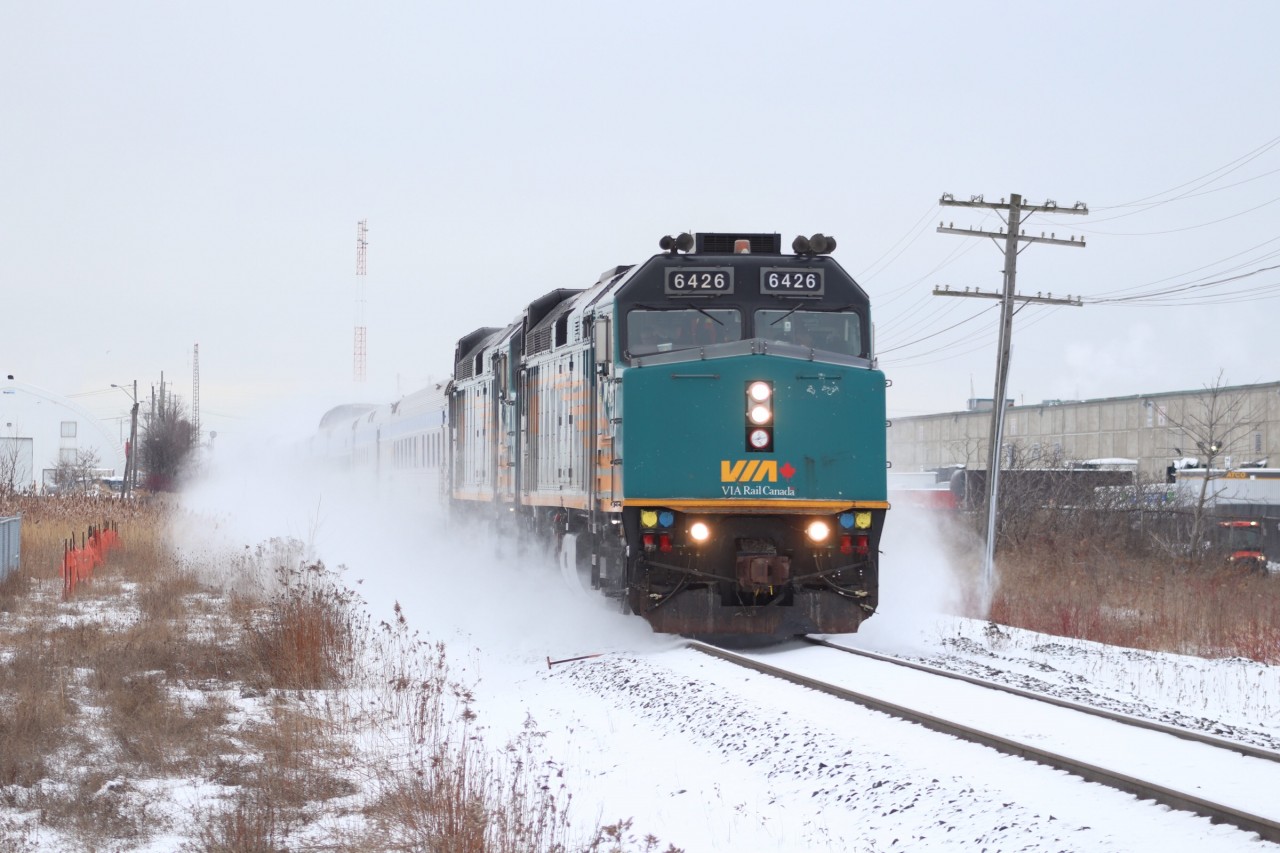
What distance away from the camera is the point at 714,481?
41.5 feet

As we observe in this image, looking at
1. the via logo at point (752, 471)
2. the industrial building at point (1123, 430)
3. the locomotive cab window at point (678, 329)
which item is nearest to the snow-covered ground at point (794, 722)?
the via logo at point (752, 471)

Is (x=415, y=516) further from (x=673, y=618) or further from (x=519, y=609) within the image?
(x=673, y=618)

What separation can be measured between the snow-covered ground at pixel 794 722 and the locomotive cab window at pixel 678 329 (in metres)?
3.09

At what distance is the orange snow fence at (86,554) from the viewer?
1878 centimetres

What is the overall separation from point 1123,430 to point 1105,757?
73.8 meters

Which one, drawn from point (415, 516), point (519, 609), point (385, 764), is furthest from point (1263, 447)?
point (385, 764)

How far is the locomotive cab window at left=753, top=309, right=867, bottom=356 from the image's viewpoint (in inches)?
522

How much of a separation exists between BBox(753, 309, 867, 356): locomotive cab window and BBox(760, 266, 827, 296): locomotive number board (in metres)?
0.21

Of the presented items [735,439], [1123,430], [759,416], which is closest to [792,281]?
[759,416]

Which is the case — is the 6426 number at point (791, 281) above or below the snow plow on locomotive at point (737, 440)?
above

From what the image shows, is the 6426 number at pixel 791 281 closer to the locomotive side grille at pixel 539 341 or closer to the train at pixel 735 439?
the train at pixel 735 439

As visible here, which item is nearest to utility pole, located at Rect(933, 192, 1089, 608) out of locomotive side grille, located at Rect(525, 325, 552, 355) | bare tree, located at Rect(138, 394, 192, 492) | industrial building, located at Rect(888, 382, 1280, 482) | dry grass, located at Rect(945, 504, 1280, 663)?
dry grass, located at Rect(945, 504, 1280, 663)

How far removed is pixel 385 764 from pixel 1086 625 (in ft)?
36.3

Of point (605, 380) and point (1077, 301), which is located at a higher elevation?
Result: point (1077, 301)
